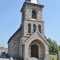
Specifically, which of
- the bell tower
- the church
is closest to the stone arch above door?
the church

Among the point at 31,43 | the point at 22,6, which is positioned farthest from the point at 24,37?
the point at 22,6

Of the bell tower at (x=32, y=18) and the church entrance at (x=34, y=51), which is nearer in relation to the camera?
the church entrance at (x=34, y=51)

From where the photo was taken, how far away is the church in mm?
31147

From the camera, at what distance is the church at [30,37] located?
31147mm

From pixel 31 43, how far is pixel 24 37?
1.69 m

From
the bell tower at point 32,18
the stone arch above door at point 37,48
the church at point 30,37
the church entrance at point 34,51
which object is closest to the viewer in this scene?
the church at point 30,37

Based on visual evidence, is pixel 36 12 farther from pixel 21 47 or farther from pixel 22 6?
pixel 21 47

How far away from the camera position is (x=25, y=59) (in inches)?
1183

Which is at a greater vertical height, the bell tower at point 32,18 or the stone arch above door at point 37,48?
the bell tower at point 32,18

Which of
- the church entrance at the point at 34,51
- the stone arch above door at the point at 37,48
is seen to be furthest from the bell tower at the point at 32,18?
the church entrance at the point at 34,51

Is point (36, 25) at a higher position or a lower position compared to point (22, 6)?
lower

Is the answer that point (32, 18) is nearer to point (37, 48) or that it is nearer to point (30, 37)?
point (30, 37)

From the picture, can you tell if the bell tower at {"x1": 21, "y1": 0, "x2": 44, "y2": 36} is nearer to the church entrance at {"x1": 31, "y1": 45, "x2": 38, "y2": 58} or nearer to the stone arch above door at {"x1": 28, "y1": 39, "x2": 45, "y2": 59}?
the stone arch above door at {"x1": 28, "y1": 39, "x2": 45, "y2": 59}

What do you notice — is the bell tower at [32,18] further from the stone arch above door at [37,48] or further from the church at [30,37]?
the stone arch above door at [37,48]
